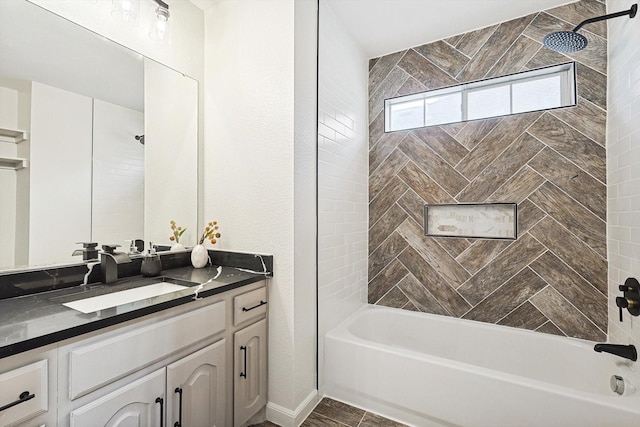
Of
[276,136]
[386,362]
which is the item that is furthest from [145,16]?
[386,362]

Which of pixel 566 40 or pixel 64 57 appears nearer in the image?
pixel 64 57

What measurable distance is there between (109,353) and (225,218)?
1080mm

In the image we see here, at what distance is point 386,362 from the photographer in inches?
72.6

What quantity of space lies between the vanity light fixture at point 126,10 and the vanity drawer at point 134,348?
1674 mm

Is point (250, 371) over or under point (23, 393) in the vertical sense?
under

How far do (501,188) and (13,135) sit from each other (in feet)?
9.35

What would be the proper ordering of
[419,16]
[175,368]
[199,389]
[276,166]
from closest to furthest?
[175,368]
[199,389]
[276,166]
[419,16]

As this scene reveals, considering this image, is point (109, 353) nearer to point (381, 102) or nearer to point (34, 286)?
point (34, 286)

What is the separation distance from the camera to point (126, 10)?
1.74m

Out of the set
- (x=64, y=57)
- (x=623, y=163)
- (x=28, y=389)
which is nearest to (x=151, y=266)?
(x=28, y=389)

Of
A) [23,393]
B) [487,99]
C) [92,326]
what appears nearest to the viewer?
[23,393]

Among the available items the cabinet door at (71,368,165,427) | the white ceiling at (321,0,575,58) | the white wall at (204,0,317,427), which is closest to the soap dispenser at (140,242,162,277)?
the white wall at (204,0,317,427)

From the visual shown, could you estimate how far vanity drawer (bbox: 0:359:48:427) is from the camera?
0.83 metres

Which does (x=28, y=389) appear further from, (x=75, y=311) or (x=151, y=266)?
(x=151, y=266)
